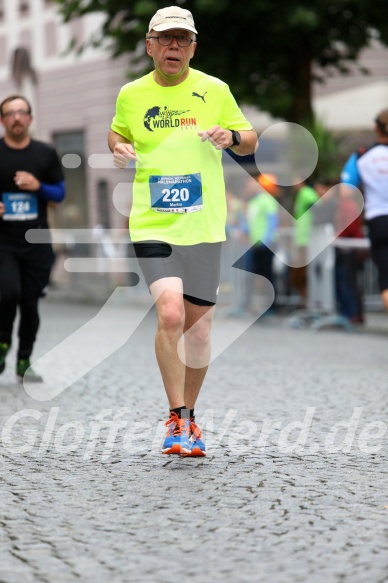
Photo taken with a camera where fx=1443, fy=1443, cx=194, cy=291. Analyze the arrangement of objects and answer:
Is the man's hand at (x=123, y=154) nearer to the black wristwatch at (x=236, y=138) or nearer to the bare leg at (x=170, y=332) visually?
the black wristwatch at (x=236, y=138)

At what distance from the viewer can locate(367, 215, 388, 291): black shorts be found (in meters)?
10.5

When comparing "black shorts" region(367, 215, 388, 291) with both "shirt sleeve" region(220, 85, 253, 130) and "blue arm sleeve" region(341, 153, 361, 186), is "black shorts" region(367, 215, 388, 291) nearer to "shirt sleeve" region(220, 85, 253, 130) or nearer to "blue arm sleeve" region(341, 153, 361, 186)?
"blue arm sleeve" region(341, 153, 361, 186)

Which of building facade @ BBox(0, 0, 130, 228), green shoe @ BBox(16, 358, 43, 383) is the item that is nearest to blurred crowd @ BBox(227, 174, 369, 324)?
green shoe @ BBox(16, 358, 43, 383)

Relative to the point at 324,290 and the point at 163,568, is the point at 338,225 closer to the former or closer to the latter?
the point at 324,290

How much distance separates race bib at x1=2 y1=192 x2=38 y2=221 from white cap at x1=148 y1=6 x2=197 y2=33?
3364 millimetres

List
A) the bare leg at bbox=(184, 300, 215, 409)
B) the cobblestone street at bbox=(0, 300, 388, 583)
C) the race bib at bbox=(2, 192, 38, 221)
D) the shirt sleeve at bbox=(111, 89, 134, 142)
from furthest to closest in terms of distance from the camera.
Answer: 1. the race bib at bbox=(2, 192, 38, 221)
2. the bare leg at bbox=(184, 300, 215, 409)
3. the shirt sleeve at bbox=(111, 89, 134, 142)
4. the cobblestone street at bbox=(0, 300, 388, 583)

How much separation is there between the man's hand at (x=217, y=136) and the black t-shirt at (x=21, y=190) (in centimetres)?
345

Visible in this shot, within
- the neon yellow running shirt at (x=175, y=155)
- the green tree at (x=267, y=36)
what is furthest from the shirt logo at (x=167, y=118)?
the green tree at (x=267, y=36)

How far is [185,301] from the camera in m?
6.58

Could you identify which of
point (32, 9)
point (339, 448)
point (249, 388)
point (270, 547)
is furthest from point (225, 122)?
point (32, 9)

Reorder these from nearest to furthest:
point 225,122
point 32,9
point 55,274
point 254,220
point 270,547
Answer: point 270,547, point 225,122, point 254,220, point 55,274, point 32,9

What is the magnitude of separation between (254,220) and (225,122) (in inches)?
452

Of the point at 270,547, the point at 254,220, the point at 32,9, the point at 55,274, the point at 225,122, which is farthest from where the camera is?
the point at 32,9

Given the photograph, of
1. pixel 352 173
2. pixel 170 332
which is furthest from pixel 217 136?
pixel 352 173
